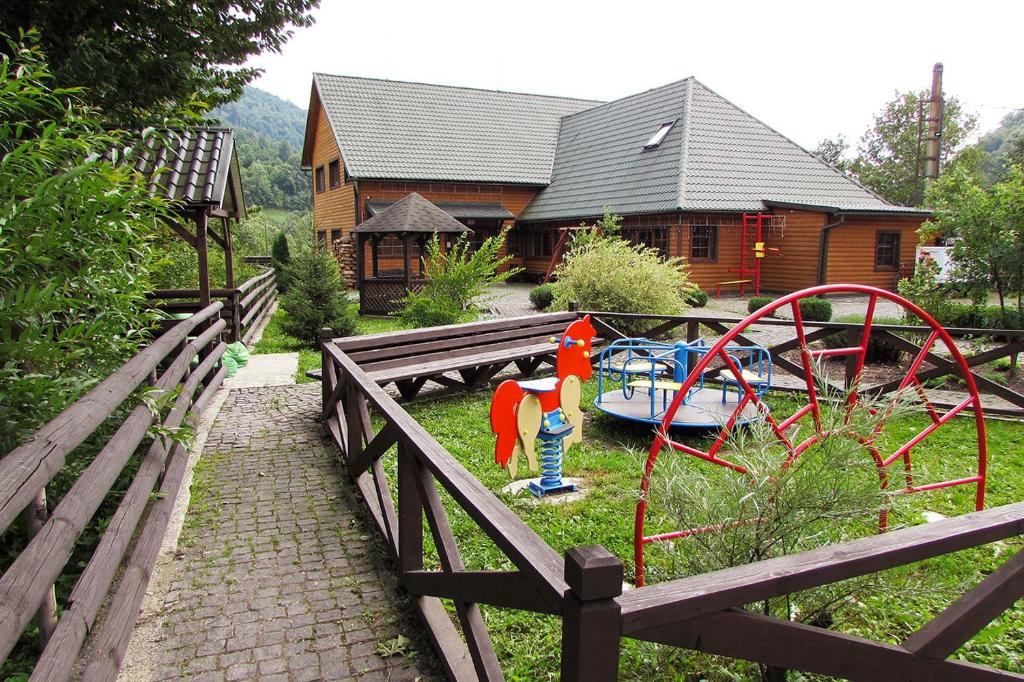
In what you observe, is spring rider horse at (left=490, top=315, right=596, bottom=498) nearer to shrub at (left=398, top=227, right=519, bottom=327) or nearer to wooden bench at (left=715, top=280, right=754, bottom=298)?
shrub at (left=398, top=227, right=519, bottom=327)

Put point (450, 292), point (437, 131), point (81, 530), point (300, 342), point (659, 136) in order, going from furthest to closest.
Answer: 1. point (437, 131)
2. point (659, 136)
3. point (450, 292)
4. point (300, 342)
5. point (81, 530)

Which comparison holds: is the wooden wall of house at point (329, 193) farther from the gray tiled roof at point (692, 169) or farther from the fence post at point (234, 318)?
Answer: the fence post at point (234, 318)

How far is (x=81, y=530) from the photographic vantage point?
2.40 m

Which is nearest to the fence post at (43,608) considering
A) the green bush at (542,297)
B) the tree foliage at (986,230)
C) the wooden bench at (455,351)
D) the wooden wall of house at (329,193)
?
the wooden bench at (455,351)

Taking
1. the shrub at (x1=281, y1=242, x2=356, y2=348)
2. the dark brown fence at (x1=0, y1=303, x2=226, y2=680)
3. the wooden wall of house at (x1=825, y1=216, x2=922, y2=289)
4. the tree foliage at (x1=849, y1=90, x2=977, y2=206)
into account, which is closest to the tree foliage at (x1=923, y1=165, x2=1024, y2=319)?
the wooden wall of house at (x1=825, y1=216, x2=922, y2=289)

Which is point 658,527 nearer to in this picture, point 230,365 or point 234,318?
point 230,365

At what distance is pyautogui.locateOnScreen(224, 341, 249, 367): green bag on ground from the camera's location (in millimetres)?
10261

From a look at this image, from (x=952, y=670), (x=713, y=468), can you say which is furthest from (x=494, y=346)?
(x=952, y=670)

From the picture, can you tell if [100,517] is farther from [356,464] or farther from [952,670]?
[952,670]

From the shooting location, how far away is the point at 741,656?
163 cm

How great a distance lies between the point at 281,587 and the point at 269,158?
328ft

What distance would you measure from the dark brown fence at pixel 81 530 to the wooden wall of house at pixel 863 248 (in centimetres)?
1995

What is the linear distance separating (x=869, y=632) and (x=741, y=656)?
7.12 feet

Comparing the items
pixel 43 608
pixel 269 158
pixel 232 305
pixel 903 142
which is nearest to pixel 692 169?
pixel 232 305
